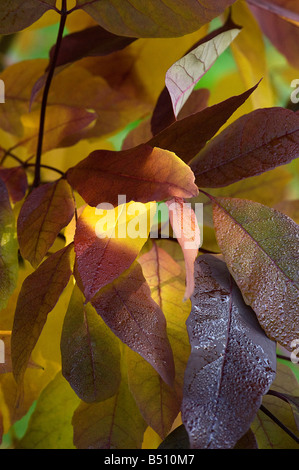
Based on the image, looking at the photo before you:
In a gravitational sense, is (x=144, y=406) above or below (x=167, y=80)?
below

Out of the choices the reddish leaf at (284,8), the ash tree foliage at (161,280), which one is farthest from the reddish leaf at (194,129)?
the reddish leaf at (284,8)

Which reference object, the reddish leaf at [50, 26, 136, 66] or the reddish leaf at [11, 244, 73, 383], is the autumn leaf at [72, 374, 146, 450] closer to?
the reddish leaf at [11, 244, 73, 383]

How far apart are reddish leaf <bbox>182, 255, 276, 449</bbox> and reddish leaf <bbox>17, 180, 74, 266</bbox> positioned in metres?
0.06

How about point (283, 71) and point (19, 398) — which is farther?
point (283, 71)

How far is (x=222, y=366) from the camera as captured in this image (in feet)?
0.57

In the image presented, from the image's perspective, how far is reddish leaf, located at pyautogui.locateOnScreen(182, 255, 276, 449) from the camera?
0.53ft

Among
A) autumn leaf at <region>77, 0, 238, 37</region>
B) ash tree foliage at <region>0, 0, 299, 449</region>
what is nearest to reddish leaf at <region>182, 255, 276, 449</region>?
ash tree foliage at <region>0, 0, 299, 449</region>

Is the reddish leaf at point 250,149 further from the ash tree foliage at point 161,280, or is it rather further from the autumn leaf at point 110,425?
the autumn leaf at point 110,425

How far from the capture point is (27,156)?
298 mm

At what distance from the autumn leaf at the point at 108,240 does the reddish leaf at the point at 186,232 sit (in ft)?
0.07

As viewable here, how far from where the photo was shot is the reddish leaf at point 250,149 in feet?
0.65

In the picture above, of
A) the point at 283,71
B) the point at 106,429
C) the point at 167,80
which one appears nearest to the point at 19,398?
the point at 106,429

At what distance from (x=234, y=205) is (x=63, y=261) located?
0.08 meters
